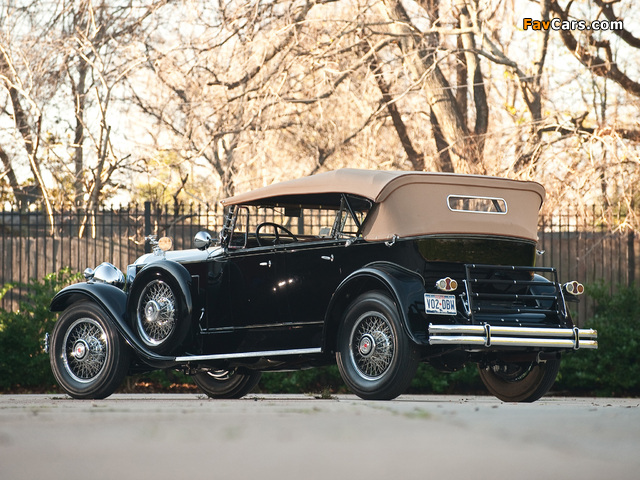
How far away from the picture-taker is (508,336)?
7.50 m

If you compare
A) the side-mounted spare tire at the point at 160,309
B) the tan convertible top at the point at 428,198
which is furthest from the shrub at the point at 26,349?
the tan convertible top at the point at 428,198

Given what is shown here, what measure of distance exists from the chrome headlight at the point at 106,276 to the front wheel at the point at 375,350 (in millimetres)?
2964

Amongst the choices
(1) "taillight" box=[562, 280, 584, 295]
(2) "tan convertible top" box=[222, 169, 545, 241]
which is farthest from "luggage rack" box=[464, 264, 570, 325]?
(2) "tan convertible top" box=[222, 169, 545, 241]

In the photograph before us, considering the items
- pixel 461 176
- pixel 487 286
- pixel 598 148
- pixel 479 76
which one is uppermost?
pixel 479 76

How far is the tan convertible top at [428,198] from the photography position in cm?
779

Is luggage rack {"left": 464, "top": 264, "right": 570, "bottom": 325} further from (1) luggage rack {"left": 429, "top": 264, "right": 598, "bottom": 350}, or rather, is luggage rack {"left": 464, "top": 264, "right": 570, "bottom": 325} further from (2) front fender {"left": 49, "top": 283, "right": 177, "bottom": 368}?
(2) front fender {"left": 49, "top": 283, "right": 177, "bottom": 368}

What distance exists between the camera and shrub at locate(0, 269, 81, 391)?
13.8 metres

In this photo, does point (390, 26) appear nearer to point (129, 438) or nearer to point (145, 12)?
point (145, 12)

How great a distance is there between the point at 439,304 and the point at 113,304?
10.8ft

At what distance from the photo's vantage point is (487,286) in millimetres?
7887

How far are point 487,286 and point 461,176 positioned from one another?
948mm

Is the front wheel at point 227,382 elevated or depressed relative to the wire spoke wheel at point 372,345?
depressed

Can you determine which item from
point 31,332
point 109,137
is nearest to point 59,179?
point 109,137

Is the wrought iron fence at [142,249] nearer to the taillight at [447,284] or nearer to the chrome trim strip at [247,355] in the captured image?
the chrome trim strip at [247,355]
